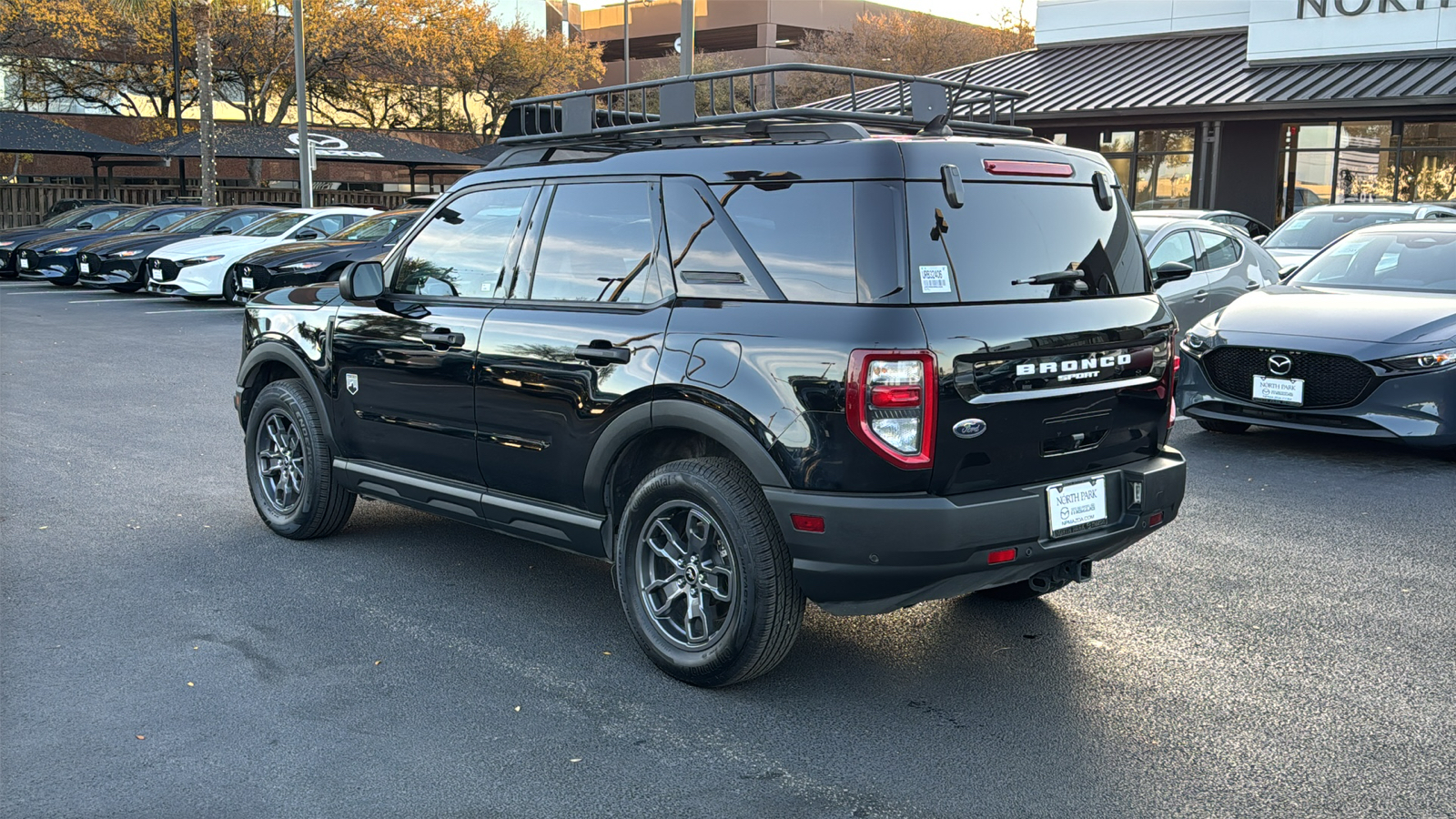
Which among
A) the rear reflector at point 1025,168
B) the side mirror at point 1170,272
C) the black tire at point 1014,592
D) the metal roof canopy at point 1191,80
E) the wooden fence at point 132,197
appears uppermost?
the metal roof canopy at point 1191,80

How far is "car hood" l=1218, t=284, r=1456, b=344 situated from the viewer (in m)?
8.13

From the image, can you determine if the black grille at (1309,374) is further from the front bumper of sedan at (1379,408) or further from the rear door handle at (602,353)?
the rear door handle at (602,353)

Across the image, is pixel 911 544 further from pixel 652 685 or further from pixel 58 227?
pixel 58 227

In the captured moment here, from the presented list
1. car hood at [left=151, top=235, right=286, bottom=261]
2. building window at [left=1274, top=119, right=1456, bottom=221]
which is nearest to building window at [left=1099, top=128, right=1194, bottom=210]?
building window at [left=1274, top=119, right=1456, bottom=221]

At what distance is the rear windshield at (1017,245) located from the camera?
402 cm

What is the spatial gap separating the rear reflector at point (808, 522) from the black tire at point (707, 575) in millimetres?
160

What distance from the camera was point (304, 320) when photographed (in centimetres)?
614

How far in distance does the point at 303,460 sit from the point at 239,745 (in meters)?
2.48

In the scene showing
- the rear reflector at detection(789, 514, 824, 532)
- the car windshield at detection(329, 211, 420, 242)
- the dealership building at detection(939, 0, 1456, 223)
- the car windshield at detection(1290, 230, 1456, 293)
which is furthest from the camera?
the dealership building at detection(939, 0, 1456, 223)

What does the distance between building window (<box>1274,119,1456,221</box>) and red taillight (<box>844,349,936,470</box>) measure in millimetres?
22467

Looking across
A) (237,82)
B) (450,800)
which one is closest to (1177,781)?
(450,800)

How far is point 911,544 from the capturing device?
390 centimetres

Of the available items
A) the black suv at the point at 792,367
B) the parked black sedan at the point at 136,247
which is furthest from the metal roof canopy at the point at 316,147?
the black suv at the point at 792,367

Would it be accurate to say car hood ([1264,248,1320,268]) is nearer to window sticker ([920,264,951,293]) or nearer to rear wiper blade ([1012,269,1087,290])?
rear wiper blade ([1012,269,1087,290])
